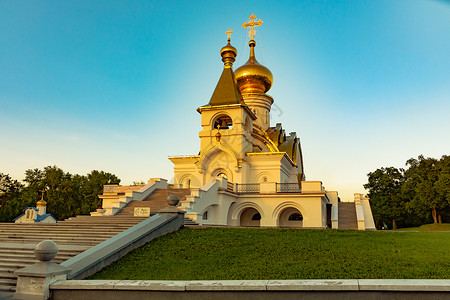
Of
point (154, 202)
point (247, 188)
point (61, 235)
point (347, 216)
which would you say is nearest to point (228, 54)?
point (247, 188)

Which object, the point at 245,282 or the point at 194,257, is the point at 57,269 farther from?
the point at 245,282

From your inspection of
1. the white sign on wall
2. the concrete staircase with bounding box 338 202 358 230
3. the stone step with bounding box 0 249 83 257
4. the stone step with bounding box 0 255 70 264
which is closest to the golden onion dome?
the concrete staircase with bounding box 338 202 358 230

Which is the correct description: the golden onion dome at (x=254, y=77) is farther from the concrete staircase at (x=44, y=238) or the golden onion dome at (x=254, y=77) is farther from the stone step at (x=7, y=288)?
the stone step at (x=7, y=288)

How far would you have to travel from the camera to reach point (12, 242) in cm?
1005

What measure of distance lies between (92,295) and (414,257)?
636cm

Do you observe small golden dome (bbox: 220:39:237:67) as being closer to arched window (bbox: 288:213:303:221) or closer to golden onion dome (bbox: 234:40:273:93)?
golden onion dome (bbox: 234:40:273:93)

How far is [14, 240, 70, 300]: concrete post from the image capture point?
6.23m

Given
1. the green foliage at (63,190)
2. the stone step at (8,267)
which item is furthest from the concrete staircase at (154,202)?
the green foliage at (63,190)

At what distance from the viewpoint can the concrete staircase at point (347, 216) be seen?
808 inches

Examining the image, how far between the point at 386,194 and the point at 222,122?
27.9m

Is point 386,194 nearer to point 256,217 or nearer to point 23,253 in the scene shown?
point 256,217

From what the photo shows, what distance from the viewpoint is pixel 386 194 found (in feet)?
143

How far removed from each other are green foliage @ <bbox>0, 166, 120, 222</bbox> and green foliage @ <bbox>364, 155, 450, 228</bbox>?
110 ft

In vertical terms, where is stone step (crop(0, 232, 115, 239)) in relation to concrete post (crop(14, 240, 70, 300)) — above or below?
above
